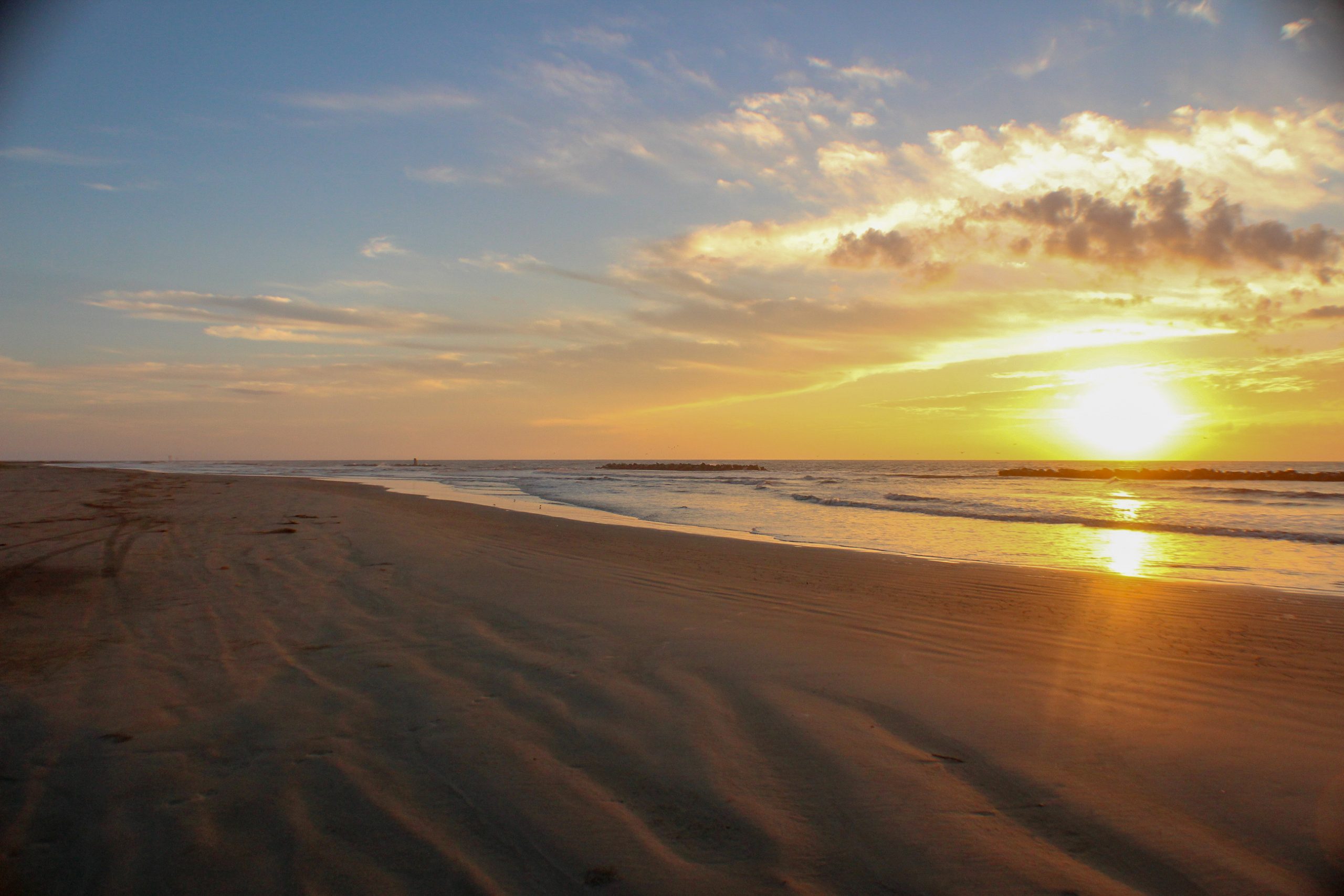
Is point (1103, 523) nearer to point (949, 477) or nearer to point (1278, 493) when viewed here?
point (1278, 493)

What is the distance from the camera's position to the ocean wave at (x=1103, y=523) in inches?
603

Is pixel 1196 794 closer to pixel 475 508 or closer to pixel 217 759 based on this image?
pixel 217 759

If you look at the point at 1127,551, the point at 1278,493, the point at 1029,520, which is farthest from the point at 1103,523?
the point at 1278,493

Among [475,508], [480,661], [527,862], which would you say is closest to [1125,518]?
[475,508]

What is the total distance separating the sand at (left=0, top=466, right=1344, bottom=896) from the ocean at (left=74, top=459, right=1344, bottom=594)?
4.19 meters

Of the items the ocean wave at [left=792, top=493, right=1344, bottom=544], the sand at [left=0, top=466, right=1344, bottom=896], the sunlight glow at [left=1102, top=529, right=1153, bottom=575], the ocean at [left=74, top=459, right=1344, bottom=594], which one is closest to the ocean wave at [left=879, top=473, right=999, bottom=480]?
the ocean at [left=74, top=459, right=1344, bottom=594]

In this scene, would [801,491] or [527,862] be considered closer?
[527,862]

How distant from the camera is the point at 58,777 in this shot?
10.1ft

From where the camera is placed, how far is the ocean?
11.6 meters

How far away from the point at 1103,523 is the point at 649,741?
60.6ft

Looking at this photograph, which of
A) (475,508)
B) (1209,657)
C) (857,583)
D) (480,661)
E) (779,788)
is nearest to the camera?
(779,788)

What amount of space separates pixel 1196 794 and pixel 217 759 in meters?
4.77

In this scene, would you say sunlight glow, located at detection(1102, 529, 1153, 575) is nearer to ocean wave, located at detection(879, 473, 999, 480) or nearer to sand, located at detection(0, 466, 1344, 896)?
sand, located at detection(0, 466, 1344, 896)

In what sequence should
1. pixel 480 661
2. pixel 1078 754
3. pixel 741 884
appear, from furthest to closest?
1. pixel 480 661
2. pixel 1078 754
3. pixel 741 884
